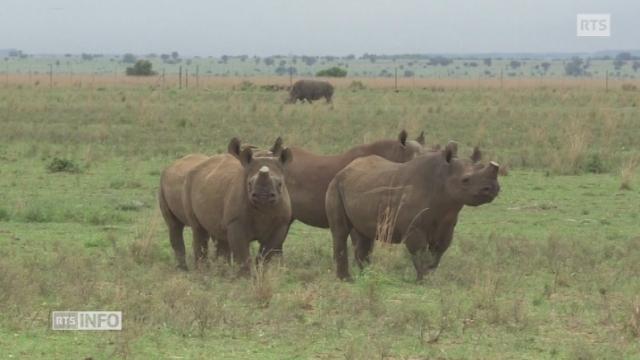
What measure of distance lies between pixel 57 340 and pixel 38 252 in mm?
4285

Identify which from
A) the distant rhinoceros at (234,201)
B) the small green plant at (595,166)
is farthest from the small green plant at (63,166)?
the small green plant at (595,166)

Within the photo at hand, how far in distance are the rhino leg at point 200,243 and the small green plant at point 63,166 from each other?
9311mm

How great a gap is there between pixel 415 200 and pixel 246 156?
161cm

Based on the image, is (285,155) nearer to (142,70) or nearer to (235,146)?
(235,146)

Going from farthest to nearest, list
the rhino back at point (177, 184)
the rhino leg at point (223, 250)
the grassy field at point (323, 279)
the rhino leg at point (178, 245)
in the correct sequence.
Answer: the rhino back at point (177, 184), the rhino leg at point (178, 245), the rhino leg at point (223, 250), the grassy field at point (323, 279)

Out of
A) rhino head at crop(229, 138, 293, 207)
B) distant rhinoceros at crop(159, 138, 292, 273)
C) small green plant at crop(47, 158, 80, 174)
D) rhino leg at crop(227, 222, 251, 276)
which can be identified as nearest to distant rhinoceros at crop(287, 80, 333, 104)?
small green plant at crop(47, 158, 80, 174)

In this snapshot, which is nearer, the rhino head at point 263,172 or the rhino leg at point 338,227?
the rhino head at point 263,172

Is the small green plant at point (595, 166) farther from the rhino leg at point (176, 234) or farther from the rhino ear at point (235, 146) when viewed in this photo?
the rhino ear at point (235, 146)

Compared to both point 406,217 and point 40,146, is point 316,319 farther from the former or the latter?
point 40,146

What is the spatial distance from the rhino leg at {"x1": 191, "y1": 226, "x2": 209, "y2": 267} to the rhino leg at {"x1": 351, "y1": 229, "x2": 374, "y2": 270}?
1.51 metres

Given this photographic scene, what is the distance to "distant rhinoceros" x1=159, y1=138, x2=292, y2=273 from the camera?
10.9m

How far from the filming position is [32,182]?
19719 mm

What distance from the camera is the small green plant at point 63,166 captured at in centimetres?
2109

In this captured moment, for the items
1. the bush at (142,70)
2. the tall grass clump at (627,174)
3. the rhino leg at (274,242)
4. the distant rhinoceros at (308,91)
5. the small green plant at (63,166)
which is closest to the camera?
the rhino leg at (274,242)
